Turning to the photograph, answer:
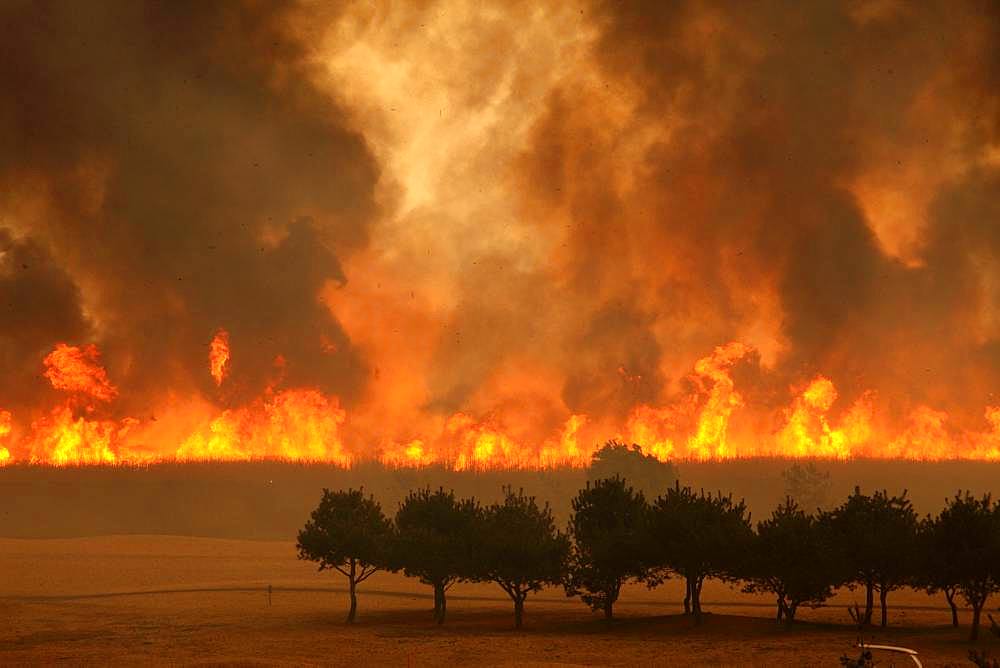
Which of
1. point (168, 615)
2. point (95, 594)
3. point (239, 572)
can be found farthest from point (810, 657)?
point (239, 572)

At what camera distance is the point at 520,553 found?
10794cm

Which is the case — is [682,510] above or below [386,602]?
above

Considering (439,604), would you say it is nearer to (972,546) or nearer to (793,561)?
(793,561)

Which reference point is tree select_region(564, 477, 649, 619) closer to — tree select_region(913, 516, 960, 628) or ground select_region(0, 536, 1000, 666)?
ground select_region(0, 536, 1000, 666)

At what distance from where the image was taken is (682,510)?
10406cm

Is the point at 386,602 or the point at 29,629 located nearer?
the point at 29,629

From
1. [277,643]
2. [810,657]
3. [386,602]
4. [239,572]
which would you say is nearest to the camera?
[810,657]

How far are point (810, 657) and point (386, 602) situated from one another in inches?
2850

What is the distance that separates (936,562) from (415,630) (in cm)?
4504

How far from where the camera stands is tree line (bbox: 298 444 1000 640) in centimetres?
9044

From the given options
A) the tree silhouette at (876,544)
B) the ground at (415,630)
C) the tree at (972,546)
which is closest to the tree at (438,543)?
the ground at (415,630)

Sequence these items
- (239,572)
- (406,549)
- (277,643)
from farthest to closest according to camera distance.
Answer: (239,572) → (406,549) → (277,643)

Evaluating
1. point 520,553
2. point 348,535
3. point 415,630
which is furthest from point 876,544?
point 348,535

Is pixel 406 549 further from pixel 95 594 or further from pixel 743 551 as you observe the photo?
pixel 95 594
